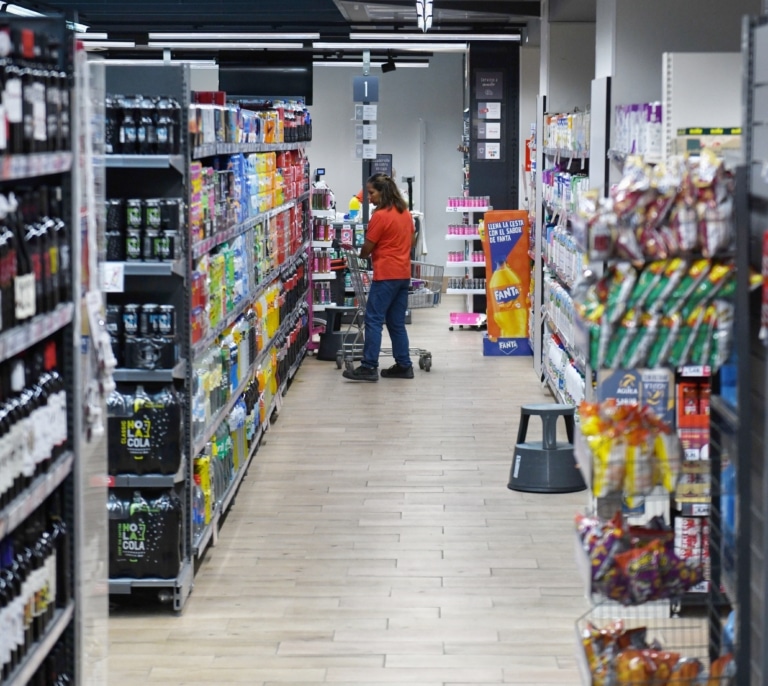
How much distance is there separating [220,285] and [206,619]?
1.86m

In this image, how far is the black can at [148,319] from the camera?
5379 millimetres

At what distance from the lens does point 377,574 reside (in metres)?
6.04

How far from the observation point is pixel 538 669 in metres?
4.87

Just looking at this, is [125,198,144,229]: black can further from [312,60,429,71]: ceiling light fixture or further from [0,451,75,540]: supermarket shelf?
[312,60,429,71]: ceiling light fixture

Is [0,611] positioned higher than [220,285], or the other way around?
[220,285]

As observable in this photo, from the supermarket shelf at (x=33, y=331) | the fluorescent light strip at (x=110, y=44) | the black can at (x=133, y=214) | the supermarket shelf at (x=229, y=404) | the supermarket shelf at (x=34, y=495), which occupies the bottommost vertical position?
the supermarket shelf at (x=229, y=404)

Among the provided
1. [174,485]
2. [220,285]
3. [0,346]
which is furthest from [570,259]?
[0,346]

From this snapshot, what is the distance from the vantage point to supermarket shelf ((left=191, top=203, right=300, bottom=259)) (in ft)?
19.0

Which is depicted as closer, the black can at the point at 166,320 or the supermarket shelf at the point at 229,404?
the black can at the point at 166,320

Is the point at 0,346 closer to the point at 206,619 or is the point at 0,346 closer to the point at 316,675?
the point at 316,675

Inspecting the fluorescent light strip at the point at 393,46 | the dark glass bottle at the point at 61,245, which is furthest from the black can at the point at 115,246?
the fluorescent light strip at the point at 393,46

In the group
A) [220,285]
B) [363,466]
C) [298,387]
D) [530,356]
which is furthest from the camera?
[530,356]

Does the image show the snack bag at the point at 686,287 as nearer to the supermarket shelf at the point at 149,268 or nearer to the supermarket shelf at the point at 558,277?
the supermarket shelf at the point at 149,268

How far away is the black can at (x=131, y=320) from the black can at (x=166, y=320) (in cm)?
9
